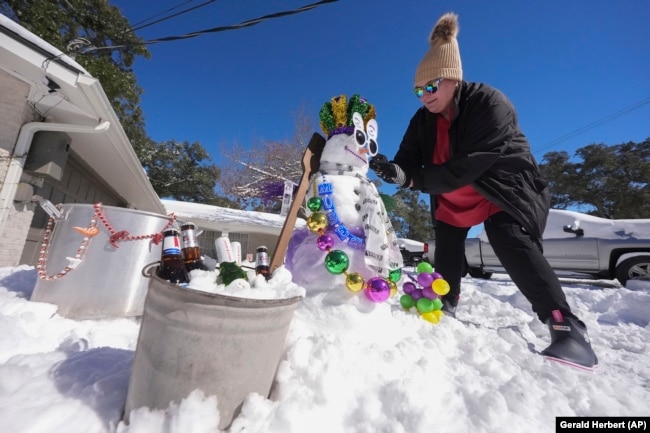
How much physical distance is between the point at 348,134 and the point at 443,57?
0.83 metres

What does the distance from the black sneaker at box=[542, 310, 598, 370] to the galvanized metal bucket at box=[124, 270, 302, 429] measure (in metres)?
1.57

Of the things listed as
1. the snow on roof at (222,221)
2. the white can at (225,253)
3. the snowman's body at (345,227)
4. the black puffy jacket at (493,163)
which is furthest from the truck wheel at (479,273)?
the white can at (225,253)

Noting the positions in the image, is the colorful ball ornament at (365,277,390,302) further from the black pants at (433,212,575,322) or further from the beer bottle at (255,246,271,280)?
the black pants at (433,212,575,322)

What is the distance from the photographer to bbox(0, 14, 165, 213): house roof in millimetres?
2963

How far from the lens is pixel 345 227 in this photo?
200 cm

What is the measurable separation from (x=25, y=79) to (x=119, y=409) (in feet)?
14.4

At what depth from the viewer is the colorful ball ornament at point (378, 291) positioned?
5.44 feet

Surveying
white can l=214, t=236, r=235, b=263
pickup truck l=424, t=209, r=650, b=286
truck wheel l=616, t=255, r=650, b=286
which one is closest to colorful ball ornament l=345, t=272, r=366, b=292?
white can l=214, t=236, r=235, b=263

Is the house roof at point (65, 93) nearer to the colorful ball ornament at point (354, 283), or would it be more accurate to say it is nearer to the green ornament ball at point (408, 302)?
the colorful ball ornament at point (354, 283)

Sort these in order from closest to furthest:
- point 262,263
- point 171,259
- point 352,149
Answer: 1. point 171,259
2. point 262,263
3. point 352,149

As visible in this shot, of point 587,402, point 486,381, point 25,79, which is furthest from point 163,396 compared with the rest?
point 25,79

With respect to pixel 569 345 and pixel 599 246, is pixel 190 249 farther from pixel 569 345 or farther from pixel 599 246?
pixel 599 246

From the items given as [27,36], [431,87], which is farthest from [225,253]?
[27,36]

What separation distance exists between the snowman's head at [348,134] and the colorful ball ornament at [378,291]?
0.90 metres
